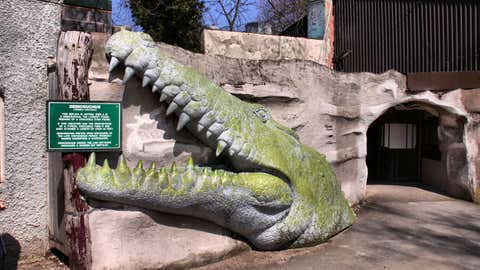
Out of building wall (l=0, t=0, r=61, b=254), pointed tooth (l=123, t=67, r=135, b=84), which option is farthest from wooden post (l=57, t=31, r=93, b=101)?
building wall (l=0, t=0, r=61, b=254)

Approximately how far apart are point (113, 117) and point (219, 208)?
131 cm

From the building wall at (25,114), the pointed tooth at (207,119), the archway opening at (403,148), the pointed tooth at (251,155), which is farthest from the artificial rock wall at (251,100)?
the archway opening at (403,148)

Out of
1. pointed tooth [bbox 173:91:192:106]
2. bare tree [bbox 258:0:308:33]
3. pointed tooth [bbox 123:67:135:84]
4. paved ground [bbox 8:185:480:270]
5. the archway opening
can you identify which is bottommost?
paved ground [bbox 8:185:480:270]

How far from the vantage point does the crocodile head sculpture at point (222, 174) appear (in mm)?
3652

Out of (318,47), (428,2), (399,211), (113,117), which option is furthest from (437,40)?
(113,117)

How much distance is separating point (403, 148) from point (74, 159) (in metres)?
8.00

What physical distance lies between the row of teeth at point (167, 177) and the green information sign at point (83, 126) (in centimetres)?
15

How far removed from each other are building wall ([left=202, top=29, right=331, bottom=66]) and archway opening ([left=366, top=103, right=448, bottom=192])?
249 cm

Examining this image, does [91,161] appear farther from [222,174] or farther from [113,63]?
[222,174]

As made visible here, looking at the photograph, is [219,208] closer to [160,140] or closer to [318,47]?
[160,140]

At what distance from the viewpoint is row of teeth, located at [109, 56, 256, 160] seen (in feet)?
12.2

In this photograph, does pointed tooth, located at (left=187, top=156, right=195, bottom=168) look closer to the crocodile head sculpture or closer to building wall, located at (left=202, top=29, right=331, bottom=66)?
the crocodile head sculpture

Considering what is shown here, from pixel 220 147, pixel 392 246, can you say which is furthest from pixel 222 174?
pixel 392 246

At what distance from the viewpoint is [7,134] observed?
4117 mm
